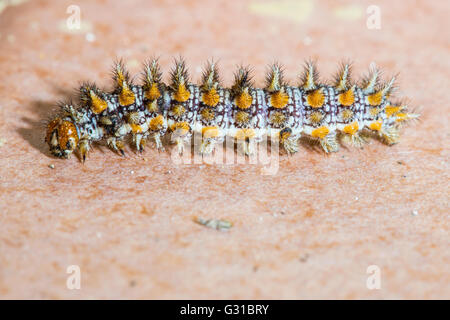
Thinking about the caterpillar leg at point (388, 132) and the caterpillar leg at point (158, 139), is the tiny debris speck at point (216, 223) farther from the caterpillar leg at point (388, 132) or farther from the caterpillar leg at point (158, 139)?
the caterpillar leg at point (388, 132)

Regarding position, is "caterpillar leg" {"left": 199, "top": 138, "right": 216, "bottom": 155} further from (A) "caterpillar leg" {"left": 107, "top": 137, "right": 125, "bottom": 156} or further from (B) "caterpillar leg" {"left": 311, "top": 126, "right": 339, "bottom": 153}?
(B) "caterpillar leg" {"left": 311, "top": 126, "right": 339, "bottom": 153}

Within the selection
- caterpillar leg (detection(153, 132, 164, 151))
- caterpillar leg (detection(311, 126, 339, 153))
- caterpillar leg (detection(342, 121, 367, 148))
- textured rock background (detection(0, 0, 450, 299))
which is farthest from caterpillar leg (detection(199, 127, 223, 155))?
caterpillar leg (detection(342, 121, 367, 148))

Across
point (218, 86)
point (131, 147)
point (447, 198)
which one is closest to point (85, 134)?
point (131, 147)

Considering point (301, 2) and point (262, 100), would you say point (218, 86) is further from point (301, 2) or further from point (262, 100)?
point (301, 2)

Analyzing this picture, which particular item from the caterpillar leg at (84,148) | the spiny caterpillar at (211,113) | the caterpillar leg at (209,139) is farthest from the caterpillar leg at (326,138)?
the caterpillar leg at (84,148)

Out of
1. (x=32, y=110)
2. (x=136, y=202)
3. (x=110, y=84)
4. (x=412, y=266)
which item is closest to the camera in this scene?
(x=412, y=266)

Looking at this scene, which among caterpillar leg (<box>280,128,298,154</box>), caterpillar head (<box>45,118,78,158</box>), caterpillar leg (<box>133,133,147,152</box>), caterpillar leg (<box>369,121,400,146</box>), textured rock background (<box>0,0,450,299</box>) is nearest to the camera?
textured rock background (<box>0,0,450,299</box>)
